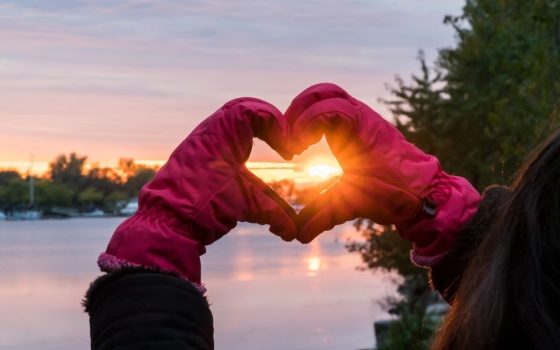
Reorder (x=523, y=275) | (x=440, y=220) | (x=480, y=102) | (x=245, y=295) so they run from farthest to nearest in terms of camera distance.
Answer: (x=245, y=295)
(x=480, y=102)
(x=440, y=220)
(x=523, y=275)

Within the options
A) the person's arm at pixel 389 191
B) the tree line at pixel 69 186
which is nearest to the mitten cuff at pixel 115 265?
the person's arm at pixel 389 191

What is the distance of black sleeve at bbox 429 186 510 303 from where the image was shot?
1368mm

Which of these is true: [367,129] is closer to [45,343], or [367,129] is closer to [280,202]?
[280,202]

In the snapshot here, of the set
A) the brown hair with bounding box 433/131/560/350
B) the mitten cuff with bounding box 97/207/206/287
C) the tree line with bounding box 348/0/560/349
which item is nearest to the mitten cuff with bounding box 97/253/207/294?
the mitten cuff with bounding box 97/207/206/287

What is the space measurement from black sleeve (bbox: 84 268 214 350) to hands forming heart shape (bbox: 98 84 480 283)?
4 centimetres

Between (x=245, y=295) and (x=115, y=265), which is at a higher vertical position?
(x=115, y=265)

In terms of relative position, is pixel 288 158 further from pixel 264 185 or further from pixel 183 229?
pixel 183 229

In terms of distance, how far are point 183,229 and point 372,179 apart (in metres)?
0.28

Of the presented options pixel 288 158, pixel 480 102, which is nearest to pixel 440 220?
pixel 288 158

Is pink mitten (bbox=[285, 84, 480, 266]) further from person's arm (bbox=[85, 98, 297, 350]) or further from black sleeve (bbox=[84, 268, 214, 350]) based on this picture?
black sleeve (bbox=[84, 268, 214, 350])

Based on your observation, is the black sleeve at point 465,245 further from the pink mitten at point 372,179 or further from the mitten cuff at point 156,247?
the mitten cuff at point 156,247

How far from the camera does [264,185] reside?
1.25 m

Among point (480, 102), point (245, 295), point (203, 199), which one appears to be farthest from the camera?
point (245, 295)

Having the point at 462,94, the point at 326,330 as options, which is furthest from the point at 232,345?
the point at 462,94
